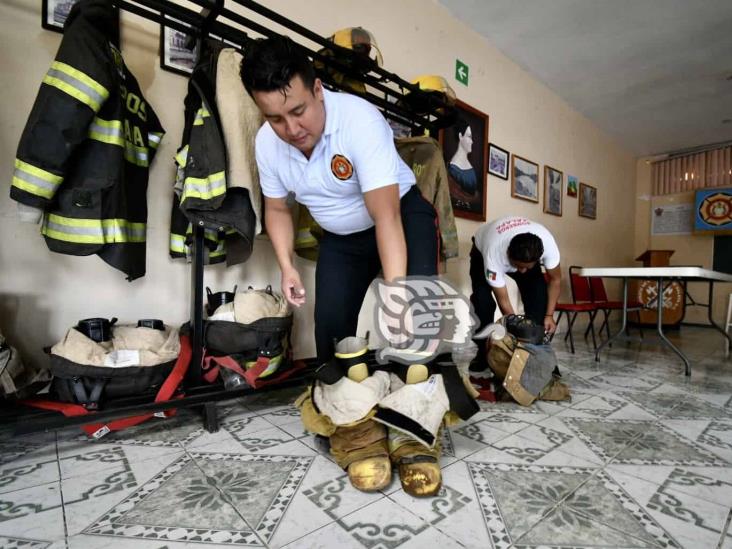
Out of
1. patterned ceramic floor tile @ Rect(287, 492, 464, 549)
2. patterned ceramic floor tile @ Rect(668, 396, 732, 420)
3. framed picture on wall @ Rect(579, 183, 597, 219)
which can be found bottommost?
patterned ceramic floor tile @ Rect(668, 396, 732, 420)

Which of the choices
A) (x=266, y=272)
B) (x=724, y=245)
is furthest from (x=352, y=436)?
(x=724, y=245)

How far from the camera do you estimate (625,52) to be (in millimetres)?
3258

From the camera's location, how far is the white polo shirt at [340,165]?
94 centimetres

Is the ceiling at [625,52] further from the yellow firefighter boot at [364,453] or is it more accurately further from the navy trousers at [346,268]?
the yellow firefighter boot at [364,453]

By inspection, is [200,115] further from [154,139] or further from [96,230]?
[96,230]

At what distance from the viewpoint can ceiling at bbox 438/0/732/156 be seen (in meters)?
2.77

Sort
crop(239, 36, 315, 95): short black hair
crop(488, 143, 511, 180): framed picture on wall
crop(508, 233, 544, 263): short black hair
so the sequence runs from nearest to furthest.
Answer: crop(239, 36, 315, 95): short black hair, crop(508, 233, 544, 263): short black hair, crop(488, 143, 511, 180): framed picture on wall

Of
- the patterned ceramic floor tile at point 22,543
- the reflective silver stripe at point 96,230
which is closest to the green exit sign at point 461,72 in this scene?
the reflective silver stripe at point 96,230

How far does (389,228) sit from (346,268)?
31 centimetres

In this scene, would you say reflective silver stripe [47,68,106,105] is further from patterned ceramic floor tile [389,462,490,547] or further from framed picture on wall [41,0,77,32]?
patterned ceramic floor tile [389,462,490,547]

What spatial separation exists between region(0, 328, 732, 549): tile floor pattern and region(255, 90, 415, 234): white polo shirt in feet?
2.34

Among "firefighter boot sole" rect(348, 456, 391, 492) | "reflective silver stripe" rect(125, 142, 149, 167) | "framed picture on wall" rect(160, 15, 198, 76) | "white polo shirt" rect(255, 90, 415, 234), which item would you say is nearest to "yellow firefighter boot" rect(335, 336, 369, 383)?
"firefighter boot sole" rect(348, 456, 391, 492)

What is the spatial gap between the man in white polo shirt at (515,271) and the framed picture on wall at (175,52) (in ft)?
5.41

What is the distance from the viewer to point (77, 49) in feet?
3.39
